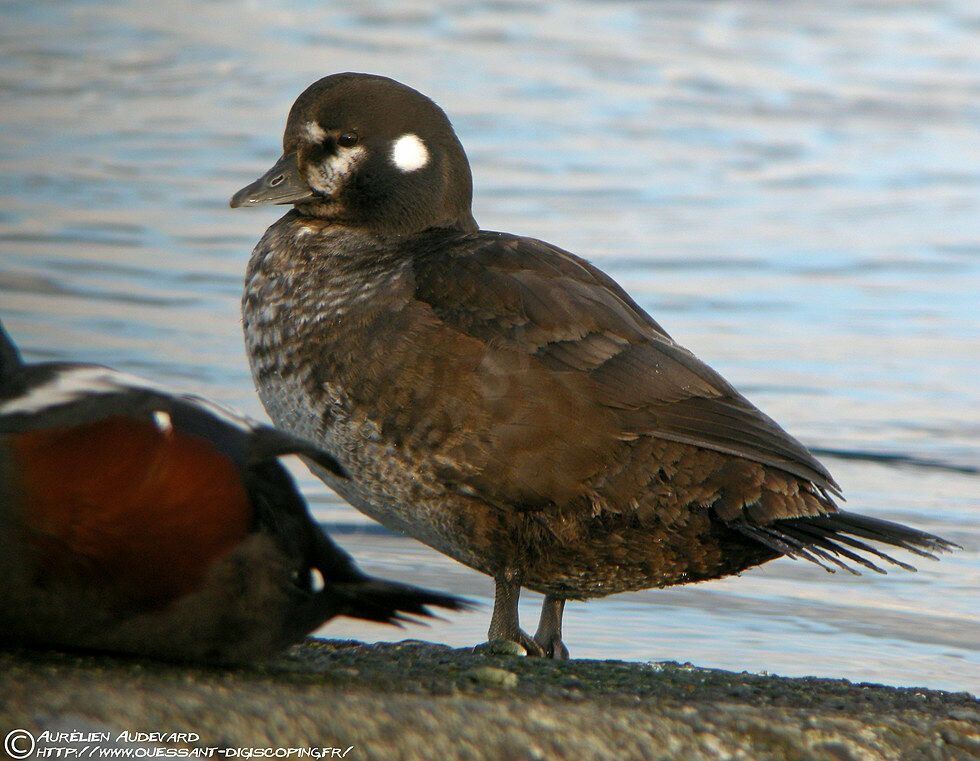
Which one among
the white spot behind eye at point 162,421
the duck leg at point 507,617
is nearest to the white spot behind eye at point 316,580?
the white spot behind eye at point 162,421

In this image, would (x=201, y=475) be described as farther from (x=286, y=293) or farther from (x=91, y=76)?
(x=91, y=76)

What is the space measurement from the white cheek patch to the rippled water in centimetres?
134

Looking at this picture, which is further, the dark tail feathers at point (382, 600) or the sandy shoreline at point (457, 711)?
the dark tail feathers at point (382, 600)

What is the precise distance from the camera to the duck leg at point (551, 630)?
14.4 ft

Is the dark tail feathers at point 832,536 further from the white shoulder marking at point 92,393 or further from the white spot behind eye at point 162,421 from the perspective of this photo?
the white spot behind eye at point 162,421

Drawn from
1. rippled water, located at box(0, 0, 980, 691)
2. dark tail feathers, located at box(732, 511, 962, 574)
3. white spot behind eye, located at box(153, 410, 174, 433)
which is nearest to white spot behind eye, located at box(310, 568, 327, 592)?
white spot behind eye, located at box(153, 410, 174, 433)

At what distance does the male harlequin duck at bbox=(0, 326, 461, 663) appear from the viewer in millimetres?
2764

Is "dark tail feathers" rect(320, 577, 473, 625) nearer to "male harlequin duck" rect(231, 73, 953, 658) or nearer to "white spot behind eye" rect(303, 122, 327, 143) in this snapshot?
"male harlequin duck" rect(231, 73, 953, 658)

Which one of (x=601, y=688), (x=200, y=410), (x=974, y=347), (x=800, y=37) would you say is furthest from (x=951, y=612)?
(x=800, y=37)

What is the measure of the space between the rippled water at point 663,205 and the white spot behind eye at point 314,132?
→ 148cm

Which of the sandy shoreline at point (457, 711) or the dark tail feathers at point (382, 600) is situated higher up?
the dark tail feathers at point (382, 600)

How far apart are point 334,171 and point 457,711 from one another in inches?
93.4

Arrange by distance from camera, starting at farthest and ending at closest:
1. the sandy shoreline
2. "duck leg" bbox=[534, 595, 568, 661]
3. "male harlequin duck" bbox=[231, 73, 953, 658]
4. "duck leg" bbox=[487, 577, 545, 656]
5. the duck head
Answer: the duck head, "duck leg" bbox=[534, 595, 568, 661], "duck leg" bbox=[487, 577, 545, 656], "male harlequin duck" bbox=[231, 73, 953, 658], the sandy shoreline

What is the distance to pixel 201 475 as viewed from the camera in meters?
2.88
